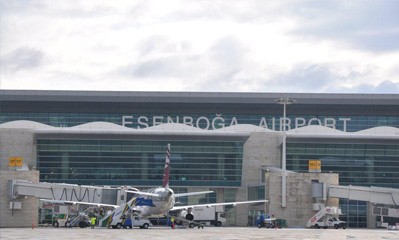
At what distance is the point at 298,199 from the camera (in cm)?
11756

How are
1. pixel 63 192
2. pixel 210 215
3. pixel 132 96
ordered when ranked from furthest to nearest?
pixel 132 96, pixel 210 215, pixel 63 192

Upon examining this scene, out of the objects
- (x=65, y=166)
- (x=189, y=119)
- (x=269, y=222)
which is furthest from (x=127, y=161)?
(x=269, y=222)

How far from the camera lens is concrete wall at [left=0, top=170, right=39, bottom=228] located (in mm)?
109750

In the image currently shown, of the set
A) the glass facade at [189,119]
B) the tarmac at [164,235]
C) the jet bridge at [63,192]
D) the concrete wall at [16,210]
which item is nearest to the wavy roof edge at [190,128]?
the glass facade at [189,119]

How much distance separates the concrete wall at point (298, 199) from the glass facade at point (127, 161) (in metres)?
22.9

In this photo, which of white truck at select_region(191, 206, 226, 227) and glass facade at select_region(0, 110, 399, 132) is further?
glass facade at select_region(0, 110, 399, 132)

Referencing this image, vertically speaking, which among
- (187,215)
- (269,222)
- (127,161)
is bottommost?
(269,222)

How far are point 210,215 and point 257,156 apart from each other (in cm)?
2109

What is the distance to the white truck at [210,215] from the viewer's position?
124 meters

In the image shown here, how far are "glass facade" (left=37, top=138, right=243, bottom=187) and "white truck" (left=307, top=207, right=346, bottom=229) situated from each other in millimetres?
30921

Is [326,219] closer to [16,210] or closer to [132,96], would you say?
[16,210]

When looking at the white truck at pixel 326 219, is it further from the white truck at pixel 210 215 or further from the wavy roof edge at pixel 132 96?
the wavy roof edge at pixel 132 96

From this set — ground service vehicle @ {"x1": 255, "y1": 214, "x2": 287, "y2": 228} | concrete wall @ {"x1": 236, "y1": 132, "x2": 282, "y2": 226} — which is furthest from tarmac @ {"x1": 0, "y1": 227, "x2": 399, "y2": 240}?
concrete wall @ {"x1": 236, "y1": 132, "x2": 282, "y2": 226}

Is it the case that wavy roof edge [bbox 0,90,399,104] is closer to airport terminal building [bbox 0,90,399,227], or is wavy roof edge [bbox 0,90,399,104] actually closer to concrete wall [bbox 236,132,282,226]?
airport terminal building [bbox 0,90,399,227]
